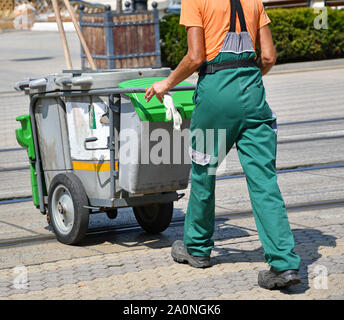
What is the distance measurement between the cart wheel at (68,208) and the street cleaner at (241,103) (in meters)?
1.24

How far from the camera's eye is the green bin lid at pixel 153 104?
5480 mm

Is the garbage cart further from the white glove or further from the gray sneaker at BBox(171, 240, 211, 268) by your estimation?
the gray sneaker at BBox(171, 240, 211, 268)

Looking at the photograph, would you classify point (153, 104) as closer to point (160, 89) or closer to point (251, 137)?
point (160, 89)

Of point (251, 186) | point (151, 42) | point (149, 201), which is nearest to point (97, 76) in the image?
point (149, 201)

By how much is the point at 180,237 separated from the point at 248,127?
163 centimetres

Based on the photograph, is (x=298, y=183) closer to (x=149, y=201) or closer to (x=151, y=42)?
(x=149, y=201)

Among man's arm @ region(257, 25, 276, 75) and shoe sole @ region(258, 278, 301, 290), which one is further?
man's arm @ region(257, 25, 276, 75)

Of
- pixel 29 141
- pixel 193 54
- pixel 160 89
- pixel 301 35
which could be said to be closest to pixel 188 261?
pixel 160 89

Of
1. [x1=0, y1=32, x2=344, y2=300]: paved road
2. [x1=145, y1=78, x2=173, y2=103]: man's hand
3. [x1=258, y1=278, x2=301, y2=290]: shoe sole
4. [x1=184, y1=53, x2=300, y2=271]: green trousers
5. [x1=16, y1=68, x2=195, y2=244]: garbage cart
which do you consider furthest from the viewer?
[x1=16, y1=68, x2=195, y2=244]: garbage cart

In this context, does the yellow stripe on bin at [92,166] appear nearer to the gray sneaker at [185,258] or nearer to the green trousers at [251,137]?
the gray sneaker at [185,258]

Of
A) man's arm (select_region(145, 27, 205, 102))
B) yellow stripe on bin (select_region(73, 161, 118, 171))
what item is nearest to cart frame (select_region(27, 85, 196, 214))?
Result: yellow stripe on bin (select_region(73, 161, 118, 171))

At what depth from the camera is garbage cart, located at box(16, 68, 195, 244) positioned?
559cm

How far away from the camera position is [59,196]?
6.21 meters

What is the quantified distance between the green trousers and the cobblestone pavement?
11.4 inches
